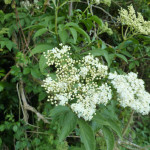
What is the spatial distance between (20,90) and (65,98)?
1293 millimetres

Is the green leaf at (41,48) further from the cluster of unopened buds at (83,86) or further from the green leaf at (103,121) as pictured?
the green leaf at (103,121)

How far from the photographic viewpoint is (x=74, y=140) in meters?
2.90

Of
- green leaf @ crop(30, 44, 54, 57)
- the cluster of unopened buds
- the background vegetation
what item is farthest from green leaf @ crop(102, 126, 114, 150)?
green leaf @ crop(30, 44, 54, 57)

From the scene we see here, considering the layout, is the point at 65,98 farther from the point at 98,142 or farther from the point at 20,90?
the point at 98,142

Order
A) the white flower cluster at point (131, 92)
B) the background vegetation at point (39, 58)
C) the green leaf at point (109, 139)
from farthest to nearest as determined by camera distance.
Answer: the background vegetation at point (39, 58) < the white flower cluster at point (131, 92) < the green leaf at point (109, 139)

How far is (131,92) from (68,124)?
1.97 feet

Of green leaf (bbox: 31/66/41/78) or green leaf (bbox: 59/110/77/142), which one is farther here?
green leaf (bbox: 31/66/41/78)

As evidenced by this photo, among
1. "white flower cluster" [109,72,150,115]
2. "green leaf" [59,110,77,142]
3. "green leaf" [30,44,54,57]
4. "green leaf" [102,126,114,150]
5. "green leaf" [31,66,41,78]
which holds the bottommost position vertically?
"green leaf" [102,126,114,150]

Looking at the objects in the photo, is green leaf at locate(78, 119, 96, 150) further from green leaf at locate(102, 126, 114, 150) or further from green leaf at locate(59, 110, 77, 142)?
green leaf at locate(102, 126, 114, 150)

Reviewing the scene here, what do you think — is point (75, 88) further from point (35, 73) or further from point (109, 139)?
point (35, 73)

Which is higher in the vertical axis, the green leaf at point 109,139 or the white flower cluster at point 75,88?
the white flower cluster at point 75,88

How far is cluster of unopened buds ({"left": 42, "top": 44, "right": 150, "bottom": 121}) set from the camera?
3.85 ft

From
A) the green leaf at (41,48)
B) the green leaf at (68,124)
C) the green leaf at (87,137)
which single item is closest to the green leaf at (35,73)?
the green leaf at (41,48)

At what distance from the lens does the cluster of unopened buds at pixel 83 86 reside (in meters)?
1.17
